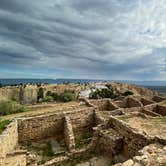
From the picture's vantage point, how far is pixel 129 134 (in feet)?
27.0

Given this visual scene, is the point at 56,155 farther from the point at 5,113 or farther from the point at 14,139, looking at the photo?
the point at 5,113

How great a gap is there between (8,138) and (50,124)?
3.25 m

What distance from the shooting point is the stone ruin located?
708 centimetres

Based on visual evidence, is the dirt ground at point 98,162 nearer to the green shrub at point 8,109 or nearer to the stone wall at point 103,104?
the stone wall at point 103,104

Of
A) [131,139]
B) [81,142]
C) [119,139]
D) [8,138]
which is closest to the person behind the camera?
[131,139]

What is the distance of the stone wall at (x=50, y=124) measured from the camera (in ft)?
36.3

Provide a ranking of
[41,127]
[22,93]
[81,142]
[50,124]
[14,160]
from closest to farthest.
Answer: [14,160], [81,142], [41,127], [50,124], [22,93]

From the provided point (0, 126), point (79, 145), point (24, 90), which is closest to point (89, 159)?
point (79, 145)

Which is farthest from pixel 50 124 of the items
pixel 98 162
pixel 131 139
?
pixel 131 139

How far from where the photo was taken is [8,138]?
8.78m

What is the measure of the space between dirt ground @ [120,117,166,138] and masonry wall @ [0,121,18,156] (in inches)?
252

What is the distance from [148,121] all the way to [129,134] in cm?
277

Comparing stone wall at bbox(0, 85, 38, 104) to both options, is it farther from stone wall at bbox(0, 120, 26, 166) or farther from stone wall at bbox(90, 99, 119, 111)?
stone wall at bbox(0, 120, 26, 166)

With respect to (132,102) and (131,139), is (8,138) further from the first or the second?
(132,102)
